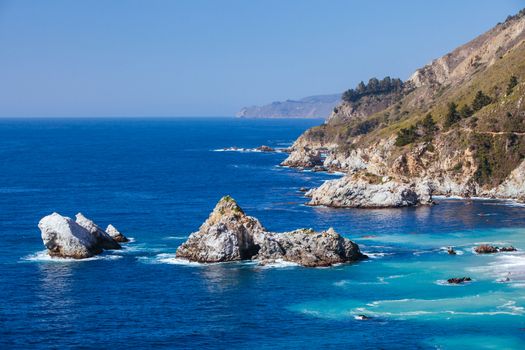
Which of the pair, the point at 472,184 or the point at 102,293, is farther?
the point at 472,184

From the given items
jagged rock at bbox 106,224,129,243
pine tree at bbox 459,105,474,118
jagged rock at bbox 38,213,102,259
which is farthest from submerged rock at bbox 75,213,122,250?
pine tree at bbox 459,105,474,118

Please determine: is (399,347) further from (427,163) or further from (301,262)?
(427,163)

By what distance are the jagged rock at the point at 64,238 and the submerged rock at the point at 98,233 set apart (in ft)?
3.34

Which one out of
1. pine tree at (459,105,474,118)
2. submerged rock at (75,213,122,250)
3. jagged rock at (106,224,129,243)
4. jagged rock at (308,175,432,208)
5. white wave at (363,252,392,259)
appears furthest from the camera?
pine tree at (459,105,474,118)

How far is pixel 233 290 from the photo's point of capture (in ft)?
304

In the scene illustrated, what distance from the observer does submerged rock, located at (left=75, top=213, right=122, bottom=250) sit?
4387 inches

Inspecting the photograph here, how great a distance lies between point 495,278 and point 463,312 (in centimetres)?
1465

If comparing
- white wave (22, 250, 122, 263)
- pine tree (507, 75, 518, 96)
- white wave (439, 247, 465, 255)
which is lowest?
white wave (22, 250, 122, 263)

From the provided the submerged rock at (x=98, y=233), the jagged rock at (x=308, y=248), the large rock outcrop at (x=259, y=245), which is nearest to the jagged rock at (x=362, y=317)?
the large rock outcrop at (x=259, y=245)

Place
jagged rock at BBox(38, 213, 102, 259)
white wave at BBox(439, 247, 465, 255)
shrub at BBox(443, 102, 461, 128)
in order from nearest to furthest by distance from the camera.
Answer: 1. jagged rock at BBox(38, 213, 102, 259)
2. white wave at BBox(439, 247, 465, 255)
3. shrub at BBox(443, 102, 461, 128)

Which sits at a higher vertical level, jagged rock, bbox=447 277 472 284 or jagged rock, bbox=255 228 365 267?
jagged rock, bbox=255 228 365 267

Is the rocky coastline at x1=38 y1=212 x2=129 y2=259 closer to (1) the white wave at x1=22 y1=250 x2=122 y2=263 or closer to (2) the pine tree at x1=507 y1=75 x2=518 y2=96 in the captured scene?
(1) the white wave at x1=22 y1=250 x2=122 y2=263

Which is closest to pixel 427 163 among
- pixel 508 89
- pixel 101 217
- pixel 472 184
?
pixel 472 184

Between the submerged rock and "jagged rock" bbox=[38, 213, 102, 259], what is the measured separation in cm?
102
